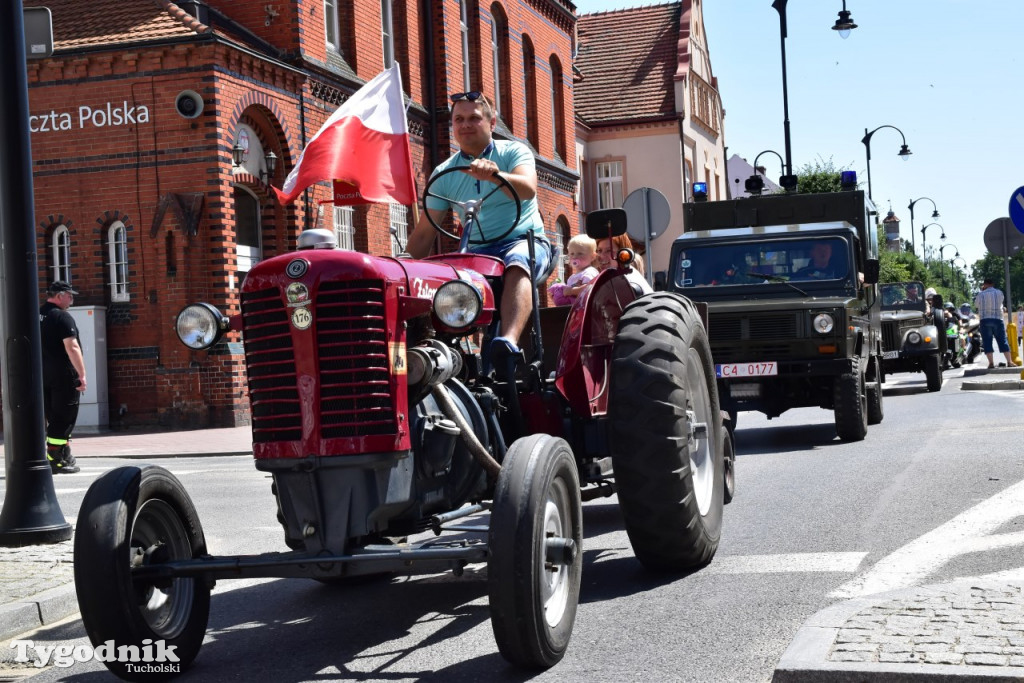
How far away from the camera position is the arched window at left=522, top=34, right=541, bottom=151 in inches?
1455

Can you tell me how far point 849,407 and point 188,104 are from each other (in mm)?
12270

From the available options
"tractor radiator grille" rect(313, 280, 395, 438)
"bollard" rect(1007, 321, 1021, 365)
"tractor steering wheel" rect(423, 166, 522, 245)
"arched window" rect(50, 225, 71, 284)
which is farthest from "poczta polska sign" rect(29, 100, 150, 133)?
"tractor radiator grille" rect(313, 280, 395, 438)

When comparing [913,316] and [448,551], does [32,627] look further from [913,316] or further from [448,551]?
[913,316]

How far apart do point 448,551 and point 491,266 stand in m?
1.85

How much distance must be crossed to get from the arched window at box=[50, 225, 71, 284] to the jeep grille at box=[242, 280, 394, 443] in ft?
59.8

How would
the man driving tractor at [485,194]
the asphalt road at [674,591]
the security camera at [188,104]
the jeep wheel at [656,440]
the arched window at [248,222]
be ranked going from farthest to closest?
the arched window at [248,222] → the security camera at [188,104] → the man driving tractor at [485,194] → the jeep wheel at [656,440] → the asphalt road at [674,591]

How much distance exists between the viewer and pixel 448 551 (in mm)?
4598

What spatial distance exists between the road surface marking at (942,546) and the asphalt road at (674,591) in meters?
0.01

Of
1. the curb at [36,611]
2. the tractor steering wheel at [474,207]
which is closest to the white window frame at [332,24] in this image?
the tractor steering wheel at [474,207]

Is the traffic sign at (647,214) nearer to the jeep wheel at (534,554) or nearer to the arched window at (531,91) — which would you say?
the jeep wheel at (534,554)

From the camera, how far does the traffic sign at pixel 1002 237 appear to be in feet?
72.9

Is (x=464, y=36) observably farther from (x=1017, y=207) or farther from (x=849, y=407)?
(x=849, y=407)

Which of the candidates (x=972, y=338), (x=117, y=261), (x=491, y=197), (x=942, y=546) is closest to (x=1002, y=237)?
(x=117, y=261)

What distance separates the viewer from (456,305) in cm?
498
